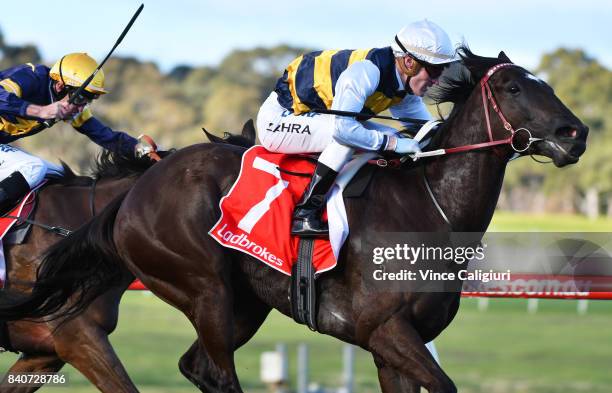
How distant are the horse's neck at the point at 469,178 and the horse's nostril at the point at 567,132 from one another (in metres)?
0.34

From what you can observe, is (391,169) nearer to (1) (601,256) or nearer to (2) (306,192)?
(2) (306,192)

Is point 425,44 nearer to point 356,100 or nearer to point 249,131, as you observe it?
point 356,100

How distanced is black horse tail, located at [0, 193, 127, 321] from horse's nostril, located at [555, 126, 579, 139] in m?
2.38

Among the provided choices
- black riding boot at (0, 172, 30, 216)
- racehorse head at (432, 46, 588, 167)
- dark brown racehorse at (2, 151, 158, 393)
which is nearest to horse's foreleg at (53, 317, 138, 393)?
dark brown racehorse at (2, 151, 158, 393)

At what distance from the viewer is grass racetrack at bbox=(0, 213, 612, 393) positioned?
11906mm

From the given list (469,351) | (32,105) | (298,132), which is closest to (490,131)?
(298,132)

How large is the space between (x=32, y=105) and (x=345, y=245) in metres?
2.13

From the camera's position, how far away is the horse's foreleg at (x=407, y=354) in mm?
4629

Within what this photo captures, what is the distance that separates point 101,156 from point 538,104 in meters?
2.78

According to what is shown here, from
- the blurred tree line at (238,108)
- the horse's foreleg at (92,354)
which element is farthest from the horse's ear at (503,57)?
the blurred tree line at (238,108)

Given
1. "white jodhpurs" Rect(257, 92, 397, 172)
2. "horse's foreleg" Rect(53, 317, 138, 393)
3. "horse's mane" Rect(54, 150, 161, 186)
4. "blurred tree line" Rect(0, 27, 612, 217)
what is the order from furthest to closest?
"blurred tree line" Rect(0, 27, 612, 217), "horse's mane" Rect(54, 150, 161, 186), "horse's foreleg" Rect(53, 317, 138, 393), "white jodhpurs" Rect(257, 92, 397, 172)

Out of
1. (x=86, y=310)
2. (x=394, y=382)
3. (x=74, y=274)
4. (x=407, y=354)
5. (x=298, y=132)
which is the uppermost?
(x=298, y=132)

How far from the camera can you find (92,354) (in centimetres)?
550

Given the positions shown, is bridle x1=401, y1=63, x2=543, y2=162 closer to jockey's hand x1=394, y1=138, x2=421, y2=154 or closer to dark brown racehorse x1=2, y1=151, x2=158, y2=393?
jockey's hand x1=394, y1=138, x2=421, y2=154
